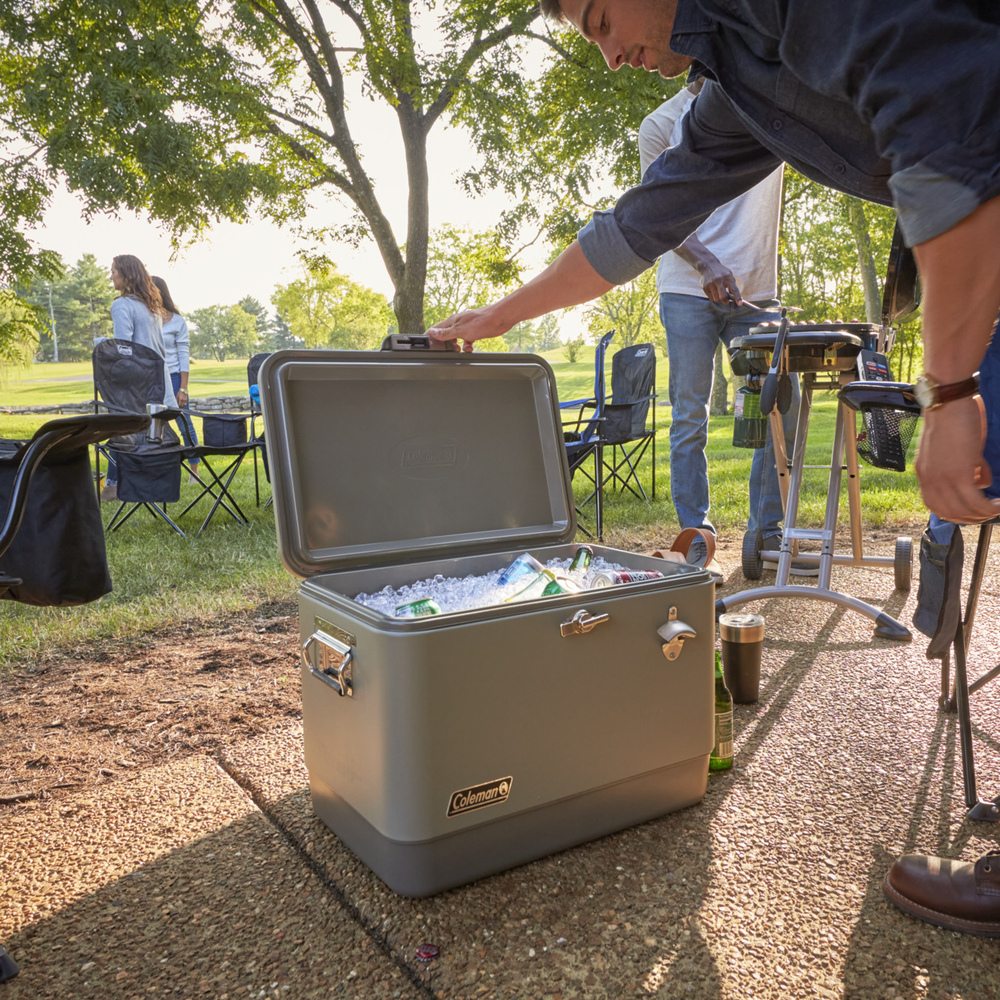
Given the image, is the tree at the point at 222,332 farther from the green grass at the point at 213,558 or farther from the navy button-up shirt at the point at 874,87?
the navy button-up shirt at the point at 874,87

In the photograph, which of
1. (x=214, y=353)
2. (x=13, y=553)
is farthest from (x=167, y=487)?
(x=214, y=353)

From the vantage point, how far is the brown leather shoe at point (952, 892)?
1112 mm

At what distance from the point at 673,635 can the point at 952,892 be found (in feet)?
1.82

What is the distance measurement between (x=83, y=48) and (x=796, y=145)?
759cm

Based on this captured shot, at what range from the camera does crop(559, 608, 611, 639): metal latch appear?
4.04ft

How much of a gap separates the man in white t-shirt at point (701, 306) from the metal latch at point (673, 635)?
1751 millimetres

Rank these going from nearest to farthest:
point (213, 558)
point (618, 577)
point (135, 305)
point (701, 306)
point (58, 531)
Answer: point (58, 531) < point (618, 577) < point (701, 306) < point (213, 558) < point (135, 305)

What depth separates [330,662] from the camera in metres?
1.27

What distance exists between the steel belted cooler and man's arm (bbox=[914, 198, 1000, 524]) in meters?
0.52

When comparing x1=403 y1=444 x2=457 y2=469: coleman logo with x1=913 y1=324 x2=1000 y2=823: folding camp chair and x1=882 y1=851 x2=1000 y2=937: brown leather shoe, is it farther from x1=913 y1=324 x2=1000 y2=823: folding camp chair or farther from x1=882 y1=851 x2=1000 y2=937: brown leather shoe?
x1=882 y1=851 x2=1000 y2=937: brown leather shoe

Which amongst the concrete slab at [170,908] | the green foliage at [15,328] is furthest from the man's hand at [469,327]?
the green foliage at [15,328]

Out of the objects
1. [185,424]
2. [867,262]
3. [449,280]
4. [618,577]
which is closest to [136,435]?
[185,424]

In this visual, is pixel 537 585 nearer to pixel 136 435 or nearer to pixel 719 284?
pixel 719 284

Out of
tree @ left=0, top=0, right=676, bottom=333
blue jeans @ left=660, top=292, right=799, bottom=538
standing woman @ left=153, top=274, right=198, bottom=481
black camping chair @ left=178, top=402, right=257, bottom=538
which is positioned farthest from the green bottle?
tree @ left=0, top=0, right=676, bottom=333
